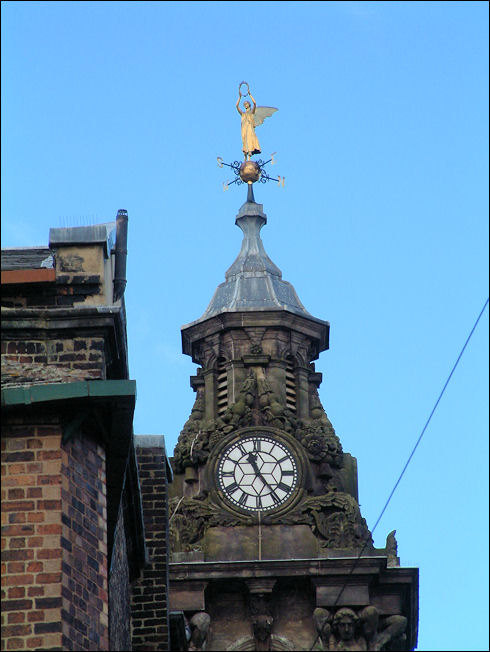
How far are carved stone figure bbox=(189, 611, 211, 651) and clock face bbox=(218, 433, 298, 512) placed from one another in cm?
458

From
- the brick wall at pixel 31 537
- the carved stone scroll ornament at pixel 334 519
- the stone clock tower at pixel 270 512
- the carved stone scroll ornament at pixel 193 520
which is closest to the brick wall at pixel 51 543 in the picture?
the brick wall at pixel 31 537

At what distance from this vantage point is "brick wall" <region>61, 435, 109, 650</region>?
2811 centimetres

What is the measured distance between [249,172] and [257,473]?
48.1 ft

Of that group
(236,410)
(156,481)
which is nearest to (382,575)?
(236,410)

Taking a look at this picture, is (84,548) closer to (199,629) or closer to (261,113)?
(199,629)

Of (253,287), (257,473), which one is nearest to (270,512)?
(257,473)

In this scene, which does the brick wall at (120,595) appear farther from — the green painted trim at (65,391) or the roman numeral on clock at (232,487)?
the roman numeral on clock at (232,487)

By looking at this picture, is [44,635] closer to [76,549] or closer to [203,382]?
[76,549]

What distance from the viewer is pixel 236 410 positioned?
236 ft

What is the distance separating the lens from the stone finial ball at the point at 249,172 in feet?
269

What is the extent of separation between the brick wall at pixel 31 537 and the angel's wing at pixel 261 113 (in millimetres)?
54774

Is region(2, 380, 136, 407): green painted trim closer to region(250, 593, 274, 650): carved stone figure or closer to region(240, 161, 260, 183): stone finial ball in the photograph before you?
region(250, 593, 274, 650): carved stone figure

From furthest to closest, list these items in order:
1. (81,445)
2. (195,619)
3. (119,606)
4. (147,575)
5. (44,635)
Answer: (195,619)
(147,575)
(119,606)
(81,445)
(44,635)

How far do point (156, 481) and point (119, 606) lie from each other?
477 centimetres
